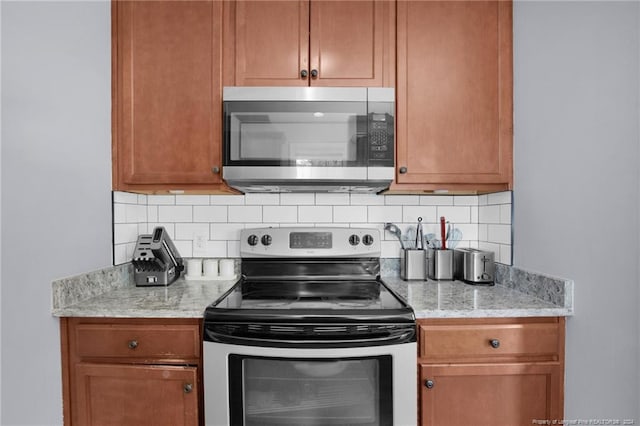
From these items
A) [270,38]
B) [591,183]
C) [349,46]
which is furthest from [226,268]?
[591,183]

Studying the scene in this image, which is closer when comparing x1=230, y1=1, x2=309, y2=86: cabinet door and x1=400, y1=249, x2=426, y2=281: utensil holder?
x1=230, y1=1, x2=309, y2=86: cabinet door

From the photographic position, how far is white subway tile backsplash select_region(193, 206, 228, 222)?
199cm

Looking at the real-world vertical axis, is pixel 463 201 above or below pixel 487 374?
above

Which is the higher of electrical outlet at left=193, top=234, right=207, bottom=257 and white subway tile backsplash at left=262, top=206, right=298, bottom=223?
white subway tile backsplash at left=262, top=206, right=298, bottom=223

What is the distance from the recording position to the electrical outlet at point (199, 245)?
6.54ft

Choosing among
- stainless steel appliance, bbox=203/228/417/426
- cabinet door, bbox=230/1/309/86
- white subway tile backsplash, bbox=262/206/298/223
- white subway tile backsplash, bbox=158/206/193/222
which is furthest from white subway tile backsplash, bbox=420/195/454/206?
white subway tile backsplash, bbox=158/206/193/222

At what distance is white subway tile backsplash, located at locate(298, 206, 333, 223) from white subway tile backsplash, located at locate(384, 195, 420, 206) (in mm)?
321

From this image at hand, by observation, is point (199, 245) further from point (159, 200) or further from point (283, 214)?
point (283, 214)

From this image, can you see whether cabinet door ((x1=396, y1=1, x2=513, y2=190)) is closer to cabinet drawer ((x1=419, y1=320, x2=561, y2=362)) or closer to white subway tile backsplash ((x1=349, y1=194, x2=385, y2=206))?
white subway tile backsplash ((x1=349, y1=194, x2=385, y2=206))

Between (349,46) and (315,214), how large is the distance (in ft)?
2.81

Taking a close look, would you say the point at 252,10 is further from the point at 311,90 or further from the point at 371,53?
the point at 371,53

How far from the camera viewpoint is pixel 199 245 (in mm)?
1993

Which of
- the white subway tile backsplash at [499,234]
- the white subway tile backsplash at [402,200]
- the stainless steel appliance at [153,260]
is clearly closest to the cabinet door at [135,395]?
the stainless steel appliance at [153,260]

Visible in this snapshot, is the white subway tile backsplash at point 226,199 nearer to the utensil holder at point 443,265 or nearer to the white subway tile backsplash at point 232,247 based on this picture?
the white subway tile backsplash at point 232,247
